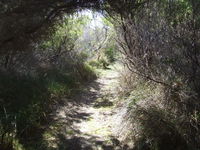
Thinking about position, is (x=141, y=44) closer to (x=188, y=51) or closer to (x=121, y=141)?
(x=188, y=51)

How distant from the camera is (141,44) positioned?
5.84 metres

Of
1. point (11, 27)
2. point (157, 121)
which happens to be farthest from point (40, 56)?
point (157, 121)

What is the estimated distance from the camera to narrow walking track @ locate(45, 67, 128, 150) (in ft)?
17.0

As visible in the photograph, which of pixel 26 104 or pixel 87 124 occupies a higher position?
pixel 26 104

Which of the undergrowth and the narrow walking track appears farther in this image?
the narrow walking track

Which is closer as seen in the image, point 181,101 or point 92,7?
point 181,101

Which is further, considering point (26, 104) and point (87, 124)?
point (87, 124)

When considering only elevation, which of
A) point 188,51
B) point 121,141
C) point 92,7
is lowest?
point 121,141

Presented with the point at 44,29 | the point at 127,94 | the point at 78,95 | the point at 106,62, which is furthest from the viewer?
the point at 106,62

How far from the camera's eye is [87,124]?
20.7 feet

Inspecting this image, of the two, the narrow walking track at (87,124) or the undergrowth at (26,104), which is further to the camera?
the narrow walking track at (87,124)

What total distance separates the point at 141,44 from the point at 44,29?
83.3 inches

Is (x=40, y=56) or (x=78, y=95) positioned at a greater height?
(x=40, y=56)

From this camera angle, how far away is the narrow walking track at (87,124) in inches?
204
